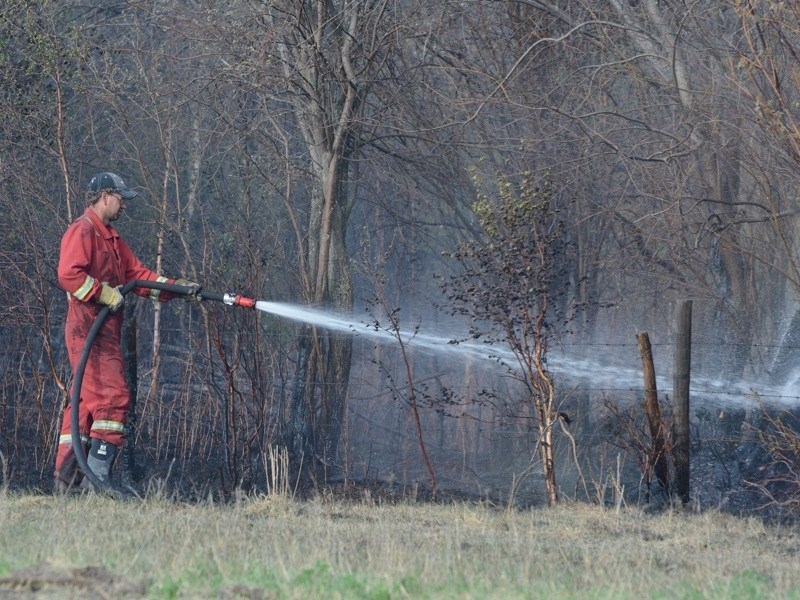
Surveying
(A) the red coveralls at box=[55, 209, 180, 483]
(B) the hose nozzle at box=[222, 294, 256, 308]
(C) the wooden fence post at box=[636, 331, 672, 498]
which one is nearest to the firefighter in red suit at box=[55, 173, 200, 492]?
(A) the red coveralls at box=[55, 209, 180, 483]

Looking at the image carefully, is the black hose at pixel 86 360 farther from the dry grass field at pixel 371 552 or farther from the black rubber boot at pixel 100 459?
the dry grass field at pixel 371 552

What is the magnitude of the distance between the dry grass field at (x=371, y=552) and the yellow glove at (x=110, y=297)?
1220 millimetres

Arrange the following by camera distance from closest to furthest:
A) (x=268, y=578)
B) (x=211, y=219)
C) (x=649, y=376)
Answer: (x=268, y=578) → (x=649, y=376) → (x=211, y=219)

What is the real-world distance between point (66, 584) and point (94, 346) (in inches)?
135

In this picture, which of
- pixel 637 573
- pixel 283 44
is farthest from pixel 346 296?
pixel 637 573

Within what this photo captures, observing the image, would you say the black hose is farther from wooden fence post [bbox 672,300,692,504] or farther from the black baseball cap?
wooden fence post [bbox 672,300,692,504]

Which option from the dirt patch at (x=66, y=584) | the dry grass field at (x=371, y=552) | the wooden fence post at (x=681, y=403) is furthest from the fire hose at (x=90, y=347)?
the wooden fence post at (x=681, y=403)

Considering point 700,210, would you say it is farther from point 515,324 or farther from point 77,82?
point 77,82

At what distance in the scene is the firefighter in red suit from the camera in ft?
22.5

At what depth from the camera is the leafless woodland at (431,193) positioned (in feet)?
32.8

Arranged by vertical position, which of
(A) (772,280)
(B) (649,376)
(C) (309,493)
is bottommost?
(C) (309,493)

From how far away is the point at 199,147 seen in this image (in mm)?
15148

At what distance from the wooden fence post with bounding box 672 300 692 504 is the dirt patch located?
534 cm

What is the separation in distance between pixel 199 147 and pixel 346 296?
4.63 m
